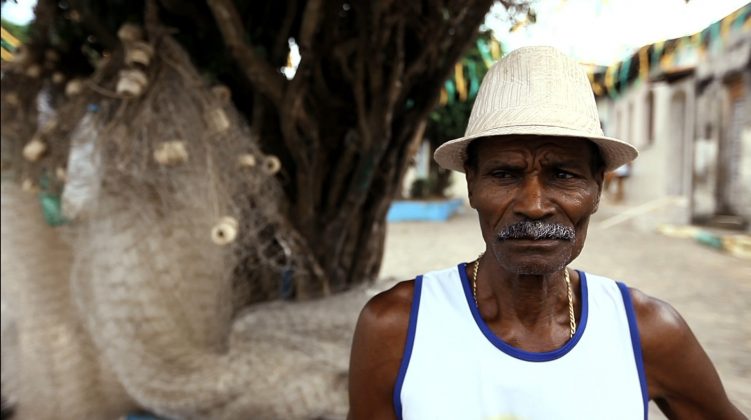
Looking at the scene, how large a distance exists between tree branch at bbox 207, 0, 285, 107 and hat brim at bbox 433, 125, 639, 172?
0.85 meters

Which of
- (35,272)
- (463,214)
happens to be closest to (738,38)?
(463,214)

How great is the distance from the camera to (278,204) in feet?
6.42

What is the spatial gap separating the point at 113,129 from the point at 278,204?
620 millimetres

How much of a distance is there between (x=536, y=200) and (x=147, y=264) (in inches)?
49.2

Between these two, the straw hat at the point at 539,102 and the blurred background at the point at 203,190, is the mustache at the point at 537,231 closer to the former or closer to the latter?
the straw hat at the point at 539,102

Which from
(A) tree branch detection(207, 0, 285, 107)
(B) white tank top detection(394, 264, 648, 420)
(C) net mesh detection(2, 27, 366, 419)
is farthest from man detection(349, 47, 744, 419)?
(A) tree branch detection(207, 0, 285, 107)

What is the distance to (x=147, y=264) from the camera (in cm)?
163

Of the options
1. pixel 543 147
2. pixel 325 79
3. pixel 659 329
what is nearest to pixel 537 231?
pixel 543 147

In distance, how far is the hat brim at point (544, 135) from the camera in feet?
2.88

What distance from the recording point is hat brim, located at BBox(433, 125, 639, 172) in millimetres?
877

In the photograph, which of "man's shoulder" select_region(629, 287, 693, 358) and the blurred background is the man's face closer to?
"man's shoulder" select_region(629, 287, 693, 358)

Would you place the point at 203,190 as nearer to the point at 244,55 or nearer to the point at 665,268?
the point at 244,55

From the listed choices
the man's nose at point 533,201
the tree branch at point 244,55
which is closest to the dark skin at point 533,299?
the man's nose at point 533,201

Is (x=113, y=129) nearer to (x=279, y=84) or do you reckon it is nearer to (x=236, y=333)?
(x=279, y=84)
